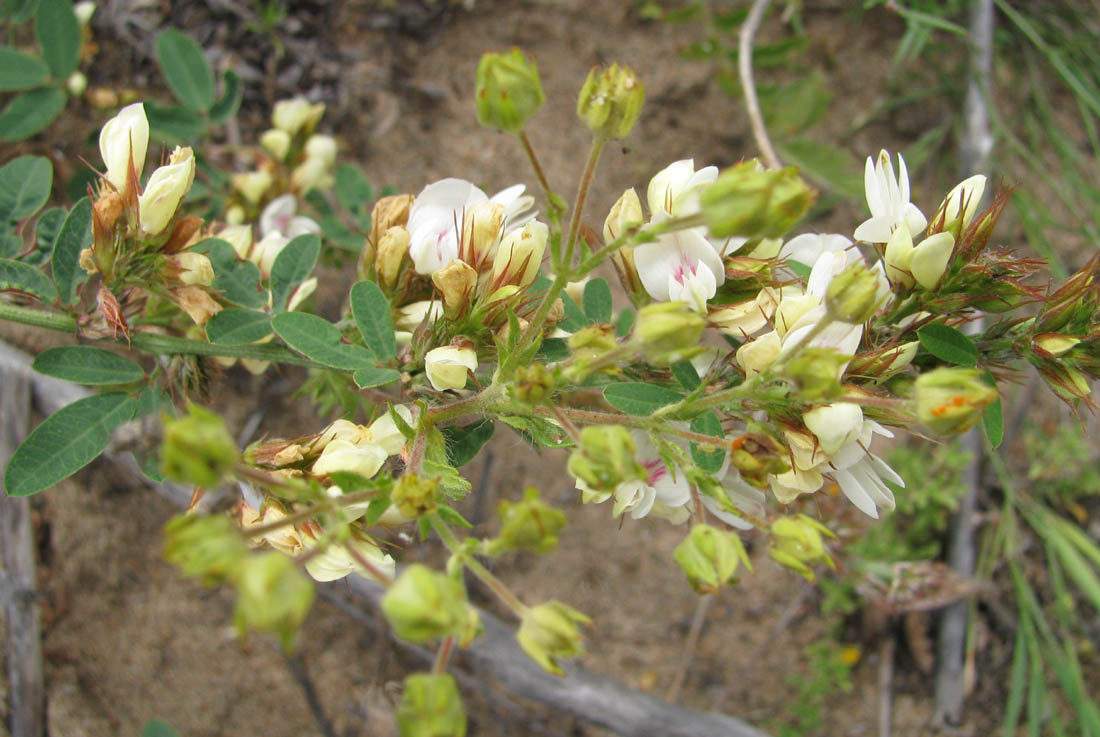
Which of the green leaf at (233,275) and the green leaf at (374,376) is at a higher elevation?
the green leaf at (233,275)

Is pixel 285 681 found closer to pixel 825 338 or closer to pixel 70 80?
pixel 70 80

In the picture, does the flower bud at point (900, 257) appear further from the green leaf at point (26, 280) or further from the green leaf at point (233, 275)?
the green leaf at point (26, 280)

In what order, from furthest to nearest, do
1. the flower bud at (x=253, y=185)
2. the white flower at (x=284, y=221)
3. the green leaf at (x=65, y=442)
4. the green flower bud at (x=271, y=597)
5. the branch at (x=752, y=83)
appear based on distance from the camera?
the branch at (x=752, y=83) → the flower bud at (x=253, y=185) → the white flower at (x=284, y=221) → the green leaf at (x=65, y=442) → the green flower bud at (x=271, y=597)

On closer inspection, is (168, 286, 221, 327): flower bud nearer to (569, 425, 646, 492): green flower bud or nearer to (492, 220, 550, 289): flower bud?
(492, 220, 550, 289): flower bud

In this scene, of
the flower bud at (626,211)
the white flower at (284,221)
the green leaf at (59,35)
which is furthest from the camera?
the white flower at (284,221)

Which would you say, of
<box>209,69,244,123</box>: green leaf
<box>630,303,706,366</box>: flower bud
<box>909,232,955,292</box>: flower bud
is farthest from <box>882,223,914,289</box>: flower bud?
<box>209,69,244,123</box>: green leaf

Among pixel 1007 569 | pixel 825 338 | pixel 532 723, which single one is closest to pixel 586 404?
pixel 825 338

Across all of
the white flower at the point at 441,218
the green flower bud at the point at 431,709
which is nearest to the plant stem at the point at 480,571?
the green flower bud at the point at 431,709

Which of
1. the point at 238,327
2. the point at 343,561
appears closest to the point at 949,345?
the point at 343,561
